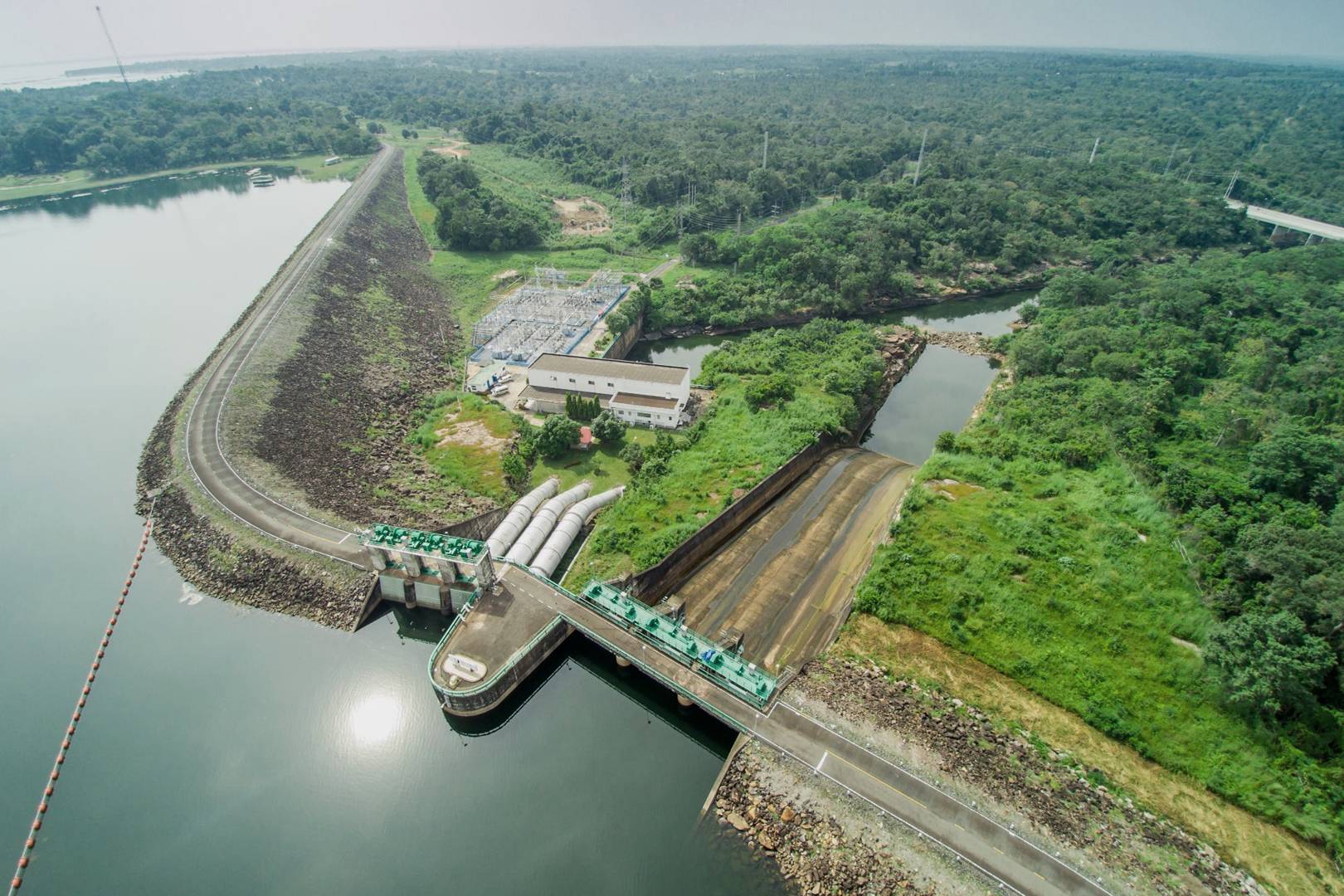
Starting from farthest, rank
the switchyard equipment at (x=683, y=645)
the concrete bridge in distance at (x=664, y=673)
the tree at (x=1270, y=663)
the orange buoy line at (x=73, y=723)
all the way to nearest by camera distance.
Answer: the switchyard equipment at (x=683, y=645) < the tree at (x=1270, y=663) < the orange buoy line at (x=73, y=723) < the concrete bridge in distance at (x=664, y=673)

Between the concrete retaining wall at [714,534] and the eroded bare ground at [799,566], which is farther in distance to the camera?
the concrete retaining wall at [714,534]

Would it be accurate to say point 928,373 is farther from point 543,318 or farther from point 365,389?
→ point 365,389

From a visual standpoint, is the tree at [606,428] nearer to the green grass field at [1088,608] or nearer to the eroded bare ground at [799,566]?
the eroded bare ground at [799,566]

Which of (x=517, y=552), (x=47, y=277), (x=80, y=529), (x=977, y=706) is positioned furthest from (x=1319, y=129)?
(x=47, y=277)

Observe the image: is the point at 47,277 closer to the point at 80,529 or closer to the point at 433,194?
the point at 433,194

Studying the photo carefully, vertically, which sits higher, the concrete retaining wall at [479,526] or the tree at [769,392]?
the tree at [769,392]

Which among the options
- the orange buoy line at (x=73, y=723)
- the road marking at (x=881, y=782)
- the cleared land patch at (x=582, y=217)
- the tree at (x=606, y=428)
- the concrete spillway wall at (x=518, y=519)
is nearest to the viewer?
the road marking at (x=881, y=782)

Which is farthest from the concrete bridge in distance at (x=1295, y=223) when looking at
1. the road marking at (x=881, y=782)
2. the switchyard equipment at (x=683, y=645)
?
the switchyard equipment at (x=683, y=645)

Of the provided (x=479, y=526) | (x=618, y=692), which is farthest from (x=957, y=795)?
(x=479, y=526)
